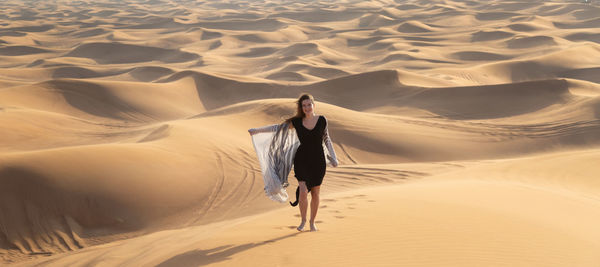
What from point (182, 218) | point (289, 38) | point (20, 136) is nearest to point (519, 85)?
point (182, 218)

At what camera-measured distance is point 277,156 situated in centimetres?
528

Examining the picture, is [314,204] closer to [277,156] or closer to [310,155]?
[310,155]

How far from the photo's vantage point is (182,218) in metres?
7.84

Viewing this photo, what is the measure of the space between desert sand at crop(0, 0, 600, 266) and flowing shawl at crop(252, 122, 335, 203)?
43 centimetres

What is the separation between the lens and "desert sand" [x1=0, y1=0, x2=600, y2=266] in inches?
190

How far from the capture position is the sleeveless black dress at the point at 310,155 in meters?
4.94

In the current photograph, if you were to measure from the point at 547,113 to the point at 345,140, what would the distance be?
22.9ft

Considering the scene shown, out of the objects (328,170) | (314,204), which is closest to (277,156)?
(314,204)

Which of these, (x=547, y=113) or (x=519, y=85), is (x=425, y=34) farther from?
(x=547, y=113)

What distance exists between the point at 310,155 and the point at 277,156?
468 millimetres

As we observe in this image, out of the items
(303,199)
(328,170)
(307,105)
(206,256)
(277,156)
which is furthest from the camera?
(328,170)

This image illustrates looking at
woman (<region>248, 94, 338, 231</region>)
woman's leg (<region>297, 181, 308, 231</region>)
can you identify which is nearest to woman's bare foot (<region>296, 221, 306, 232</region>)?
woman's leg (<region>297, 181, 308, 231</region>)

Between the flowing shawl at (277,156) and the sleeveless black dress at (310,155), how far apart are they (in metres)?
A: 0.26

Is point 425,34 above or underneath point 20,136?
above
